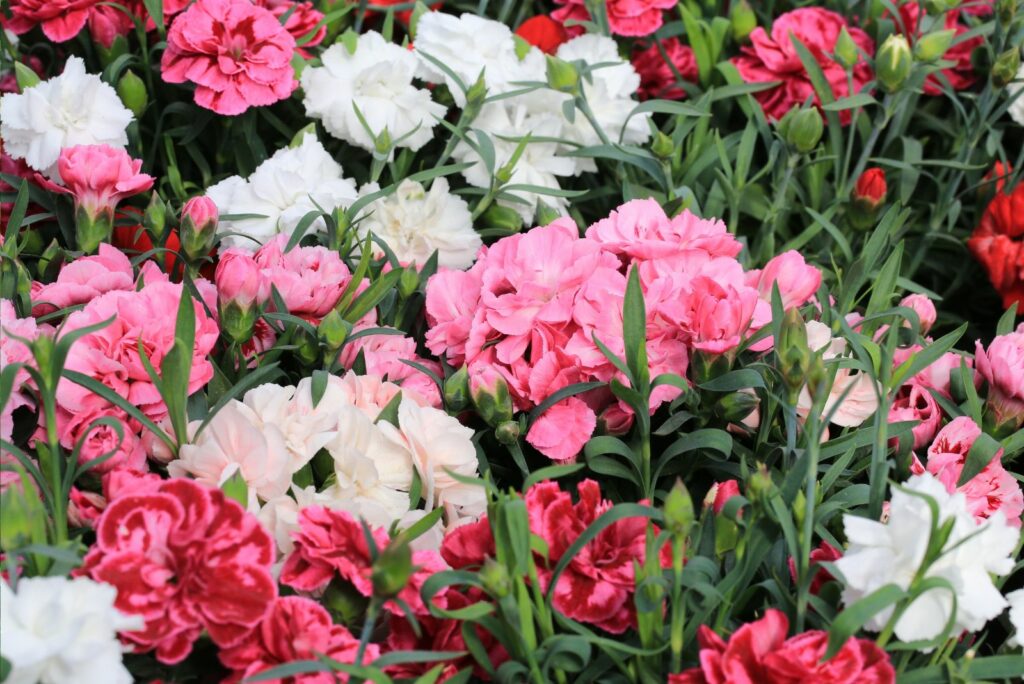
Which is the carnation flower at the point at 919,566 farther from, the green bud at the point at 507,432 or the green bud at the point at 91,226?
the green bud at the point at 91,226

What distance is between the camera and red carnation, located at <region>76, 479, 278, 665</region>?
665 millimetres

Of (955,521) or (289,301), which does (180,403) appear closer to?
(289,301)

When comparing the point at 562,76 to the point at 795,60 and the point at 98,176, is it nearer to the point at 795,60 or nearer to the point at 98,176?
the point at 795,60

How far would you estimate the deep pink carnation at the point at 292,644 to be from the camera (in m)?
0.69

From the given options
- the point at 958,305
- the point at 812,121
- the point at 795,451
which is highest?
the point at 812,121

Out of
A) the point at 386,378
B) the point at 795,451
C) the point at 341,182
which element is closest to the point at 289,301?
the point at 386,378

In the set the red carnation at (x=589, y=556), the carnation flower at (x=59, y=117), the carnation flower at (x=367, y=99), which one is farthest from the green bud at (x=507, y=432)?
the carnation flower at (x=59, y=117)

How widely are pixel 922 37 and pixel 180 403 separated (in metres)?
0.86

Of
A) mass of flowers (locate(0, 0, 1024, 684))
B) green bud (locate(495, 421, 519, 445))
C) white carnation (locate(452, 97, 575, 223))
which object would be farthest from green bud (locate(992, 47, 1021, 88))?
green bud (locate(495, 421, 519, 445))

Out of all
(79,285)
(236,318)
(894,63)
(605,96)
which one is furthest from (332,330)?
(894,63)

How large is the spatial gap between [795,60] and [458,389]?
695 mm

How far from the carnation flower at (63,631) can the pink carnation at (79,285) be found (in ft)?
1.13

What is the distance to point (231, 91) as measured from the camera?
3.81 feet

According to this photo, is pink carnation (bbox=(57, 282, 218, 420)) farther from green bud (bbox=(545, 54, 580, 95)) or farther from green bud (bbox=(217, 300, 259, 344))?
green bud (bbox=(545, 54, 580, 95))
